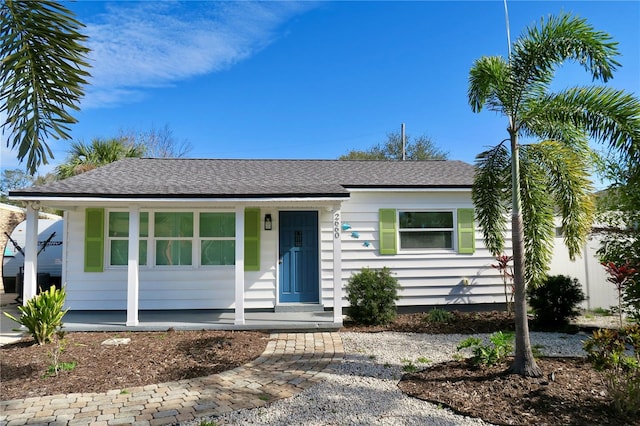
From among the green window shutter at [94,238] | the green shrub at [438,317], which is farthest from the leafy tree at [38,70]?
the green shrub at [438,317]

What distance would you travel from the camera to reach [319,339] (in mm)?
6719

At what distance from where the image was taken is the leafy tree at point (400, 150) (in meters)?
33.4

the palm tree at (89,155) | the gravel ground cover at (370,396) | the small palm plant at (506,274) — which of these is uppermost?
the palm tree at (89,155)

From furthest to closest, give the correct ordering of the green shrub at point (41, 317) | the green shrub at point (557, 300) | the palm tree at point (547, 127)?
the green shrub at point (557, 300)
the green shrub at point (41, 317)
the palm tree at point (547, 127)

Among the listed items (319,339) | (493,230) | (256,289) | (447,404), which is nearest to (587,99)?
(493,230)

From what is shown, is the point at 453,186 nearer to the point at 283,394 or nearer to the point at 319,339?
the point at 319,339

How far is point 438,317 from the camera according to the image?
8.05 metres

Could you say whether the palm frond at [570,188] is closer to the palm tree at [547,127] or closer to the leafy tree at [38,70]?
the palm tree at [547,127]

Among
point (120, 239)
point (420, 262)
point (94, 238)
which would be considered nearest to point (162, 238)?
point (120, 239)

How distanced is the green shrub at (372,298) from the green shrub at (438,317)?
893 millimetres

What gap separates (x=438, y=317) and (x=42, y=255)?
1236 centimetres

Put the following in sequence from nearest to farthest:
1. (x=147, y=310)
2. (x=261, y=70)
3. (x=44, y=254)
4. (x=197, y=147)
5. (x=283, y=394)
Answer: (x=283, y=394) → (x=147, y=310) → (x=44, y=254) → (x=261, y=70) → (x=197, y=147)

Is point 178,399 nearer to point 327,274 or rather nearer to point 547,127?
point 327,274

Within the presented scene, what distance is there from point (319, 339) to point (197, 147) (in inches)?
1007
